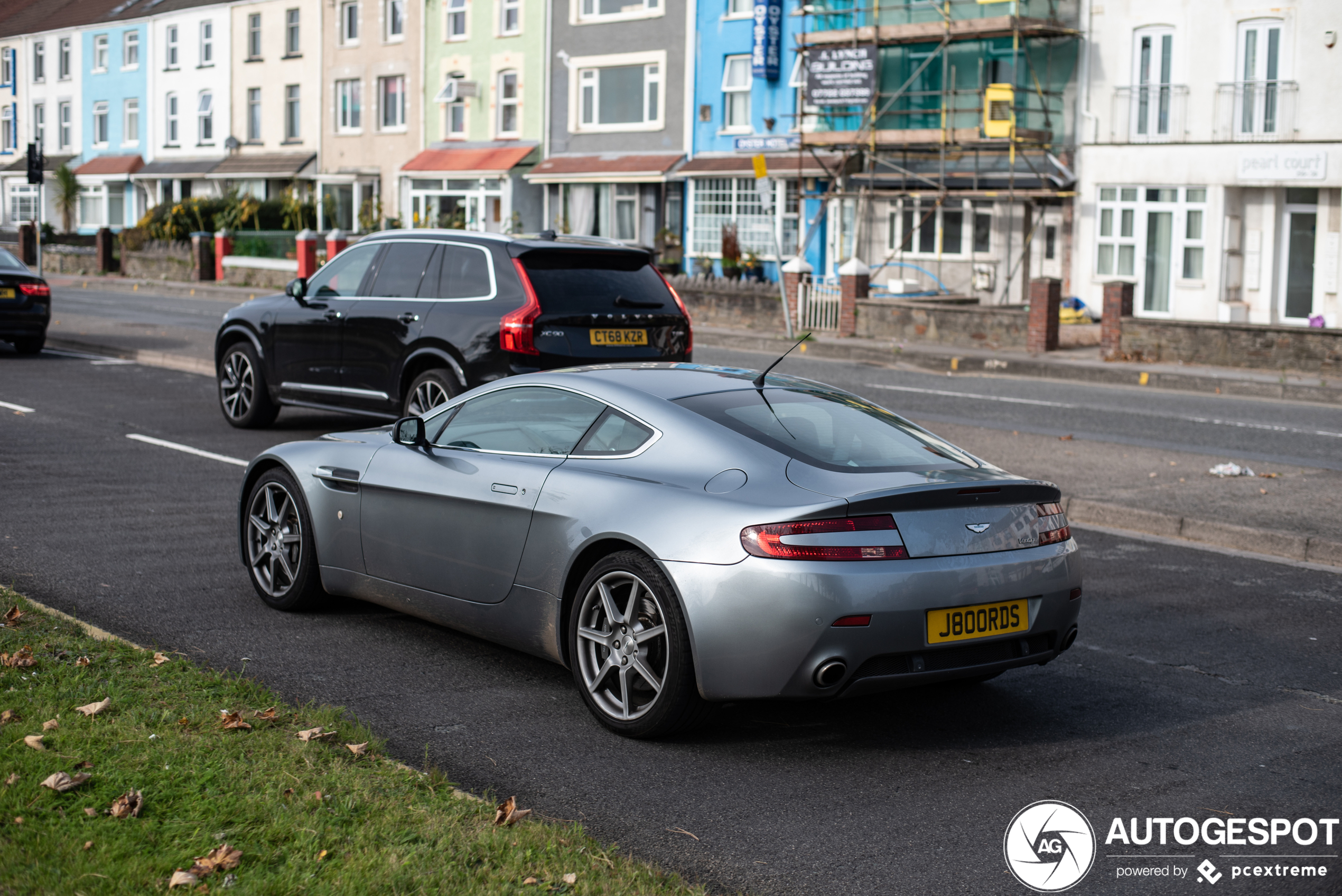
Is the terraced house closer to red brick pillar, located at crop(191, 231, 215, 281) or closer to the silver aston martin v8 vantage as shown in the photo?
red brick pillar, located at crop(191, 231, 215, 281)

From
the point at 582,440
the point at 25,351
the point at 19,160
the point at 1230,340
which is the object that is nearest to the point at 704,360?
the point at 1230,340

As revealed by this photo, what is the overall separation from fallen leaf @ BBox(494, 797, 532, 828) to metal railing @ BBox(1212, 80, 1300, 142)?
29.8 metres

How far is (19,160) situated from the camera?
2598 inches

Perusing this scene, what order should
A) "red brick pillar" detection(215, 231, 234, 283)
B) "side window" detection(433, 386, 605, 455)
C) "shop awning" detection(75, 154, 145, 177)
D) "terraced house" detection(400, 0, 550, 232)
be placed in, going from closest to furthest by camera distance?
"side window" detection(433, 386, 605, 455), "red brick pillar" detection(215, 231, 234, 283), "terraced house" detection(400, 0, 550, 232), "shop awning" detection(75, 154, 145, 177)

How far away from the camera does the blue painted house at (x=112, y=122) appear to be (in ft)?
199

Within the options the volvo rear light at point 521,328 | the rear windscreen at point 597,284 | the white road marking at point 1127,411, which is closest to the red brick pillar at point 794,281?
the white road marking at point 1127,411

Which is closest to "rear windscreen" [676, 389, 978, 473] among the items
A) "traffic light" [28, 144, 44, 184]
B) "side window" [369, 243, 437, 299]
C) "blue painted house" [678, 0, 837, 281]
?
"side window" [369, 243, 437, 299]

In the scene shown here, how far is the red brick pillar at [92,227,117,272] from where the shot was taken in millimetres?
45188

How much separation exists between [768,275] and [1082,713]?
109ft

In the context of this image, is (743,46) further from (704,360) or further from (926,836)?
(926,836)

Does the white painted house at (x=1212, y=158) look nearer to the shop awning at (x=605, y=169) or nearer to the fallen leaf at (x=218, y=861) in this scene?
the shop awning at (x=605, y=169)

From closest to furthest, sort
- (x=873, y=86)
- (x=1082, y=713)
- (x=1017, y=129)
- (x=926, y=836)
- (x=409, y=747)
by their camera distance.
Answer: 1. (x=926, y=836)
2. (x=409, y=747)
3. (x=1082, y=713)
4. (x=1017, y=129)
5. (x=873, y=86)

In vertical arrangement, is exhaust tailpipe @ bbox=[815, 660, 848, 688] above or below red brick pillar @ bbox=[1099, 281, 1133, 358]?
below

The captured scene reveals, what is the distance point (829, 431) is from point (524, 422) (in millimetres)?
1332
